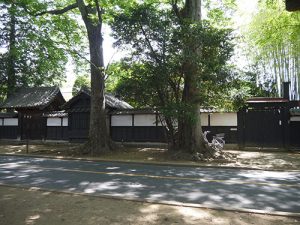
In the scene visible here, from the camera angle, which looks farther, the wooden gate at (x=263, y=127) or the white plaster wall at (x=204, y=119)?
the white plaster wall at (x=204, y=119)

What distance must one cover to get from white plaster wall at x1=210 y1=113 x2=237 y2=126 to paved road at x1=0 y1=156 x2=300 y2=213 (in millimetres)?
9177

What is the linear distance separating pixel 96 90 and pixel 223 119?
8.76 metres

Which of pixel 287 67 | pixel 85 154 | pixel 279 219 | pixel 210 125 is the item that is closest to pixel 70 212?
pixel 279 219

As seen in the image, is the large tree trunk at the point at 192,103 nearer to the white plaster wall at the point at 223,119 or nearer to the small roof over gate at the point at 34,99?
the white plaster wall at the point at 223,119

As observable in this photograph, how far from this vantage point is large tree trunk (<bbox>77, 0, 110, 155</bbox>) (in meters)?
20.5

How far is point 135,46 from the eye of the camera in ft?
59.9

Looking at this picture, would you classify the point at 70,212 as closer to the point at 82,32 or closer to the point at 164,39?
the point at 164,39

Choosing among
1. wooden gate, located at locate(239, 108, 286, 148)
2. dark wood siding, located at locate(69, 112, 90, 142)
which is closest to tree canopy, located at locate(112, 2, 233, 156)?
wooden gate, located at locate(239, 108, 286, 148)

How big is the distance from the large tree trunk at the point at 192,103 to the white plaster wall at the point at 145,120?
20.0ft

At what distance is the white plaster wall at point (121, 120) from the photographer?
25.3 meters

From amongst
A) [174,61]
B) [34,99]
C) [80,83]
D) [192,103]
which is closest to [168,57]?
[174,61]

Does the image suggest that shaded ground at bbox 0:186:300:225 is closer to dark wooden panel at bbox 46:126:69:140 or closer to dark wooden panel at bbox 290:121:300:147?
dark wooden panel at bbox 290:121:300:147

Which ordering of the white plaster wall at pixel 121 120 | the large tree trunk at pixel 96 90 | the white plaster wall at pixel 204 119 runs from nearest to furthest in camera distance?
the large tree trunk at pixel 96 90, the white plaster wall at pixel 204 119, the white plaster wall at pixel 121 120

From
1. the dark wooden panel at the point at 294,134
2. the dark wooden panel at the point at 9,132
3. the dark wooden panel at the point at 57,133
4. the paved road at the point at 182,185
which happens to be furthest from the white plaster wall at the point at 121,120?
the paved road at the point at 182,185
